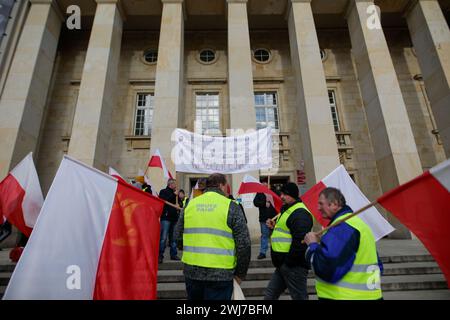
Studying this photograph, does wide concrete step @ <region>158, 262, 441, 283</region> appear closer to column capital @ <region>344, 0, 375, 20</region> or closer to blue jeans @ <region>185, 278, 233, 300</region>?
blue jeans @ <region>185, 278, 233, 300</region>

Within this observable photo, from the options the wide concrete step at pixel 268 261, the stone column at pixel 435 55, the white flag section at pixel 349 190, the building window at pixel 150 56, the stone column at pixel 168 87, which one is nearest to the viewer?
the white flag section at pixel 349 190

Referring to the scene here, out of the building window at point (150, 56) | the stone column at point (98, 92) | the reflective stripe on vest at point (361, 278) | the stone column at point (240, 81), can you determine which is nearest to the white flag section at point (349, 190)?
the reflective stripe on vest at point (361, 278)

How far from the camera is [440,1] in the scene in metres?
13.1

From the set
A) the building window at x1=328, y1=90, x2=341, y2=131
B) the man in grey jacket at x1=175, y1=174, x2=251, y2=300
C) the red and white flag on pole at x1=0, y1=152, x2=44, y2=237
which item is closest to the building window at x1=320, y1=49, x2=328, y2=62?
the building window at x1=328, y1=90, x2=341, y2=131

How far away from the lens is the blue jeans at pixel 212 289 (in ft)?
7.86

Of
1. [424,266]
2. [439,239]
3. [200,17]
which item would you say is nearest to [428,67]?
[424,266]

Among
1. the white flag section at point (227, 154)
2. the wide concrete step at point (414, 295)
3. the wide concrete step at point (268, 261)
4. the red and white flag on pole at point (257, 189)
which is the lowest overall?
the wide concrete step at point (414, 295)

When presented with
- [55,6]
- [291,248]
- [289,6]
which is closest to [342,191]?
[291,248]

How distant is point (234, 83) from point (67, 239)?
31.0 ft

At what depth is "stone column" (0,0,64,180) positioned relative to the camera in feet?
32.2

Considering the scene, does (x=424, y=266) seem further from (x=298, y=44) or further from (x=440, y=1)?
(x=440, y=1)

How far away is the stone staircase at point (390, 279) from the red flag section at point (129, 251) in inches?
83.6

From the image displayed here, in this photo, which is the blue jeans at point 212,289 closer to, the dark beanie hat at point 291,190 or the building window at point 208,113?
the dark beanie hat at point 291,190
